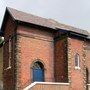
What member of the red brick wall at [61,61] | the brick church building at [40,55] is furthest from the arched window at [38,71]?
the red brick wall at [61,61]

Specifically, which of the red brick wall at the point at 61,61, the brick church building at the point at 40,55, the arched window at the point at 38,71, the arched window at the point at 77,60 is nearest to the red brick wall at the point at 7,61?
the brick church building at the point at 40,55

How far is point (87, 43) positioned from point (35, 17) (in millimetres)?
6876

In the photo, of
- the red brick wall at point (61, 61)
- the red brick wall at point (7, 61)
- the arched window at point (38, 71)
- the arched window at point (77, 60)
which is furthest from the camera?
the arched window at point (77, 60)

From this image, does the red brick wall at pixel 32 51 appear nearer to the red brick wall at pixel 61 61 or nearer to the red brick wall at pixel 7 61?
the red brick wall at pixel 61 61

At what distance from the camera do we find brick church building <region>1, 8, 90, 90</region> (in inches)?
1123

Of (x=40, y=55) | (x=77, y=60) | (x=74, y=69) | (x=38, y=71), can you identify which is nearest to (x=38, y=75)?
(x=38, y=71)

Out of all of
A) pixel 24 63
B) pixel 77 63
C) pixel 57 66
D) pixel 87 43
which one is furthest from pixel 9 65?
pixel 87 43

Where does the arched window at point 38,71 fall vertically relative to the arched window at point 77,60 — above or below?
below

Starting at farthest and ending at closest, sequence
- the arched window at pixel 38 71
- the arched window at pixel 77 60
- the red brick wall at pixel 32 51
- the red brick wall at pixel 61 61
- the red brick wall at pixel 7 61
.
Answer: the arched window at pixel 77 60 → the arched window at pixel 38 71 → the red brick wall at pixel 61 61 → the red brick wall at pixel 7 61 → the red brick wall at pixel 32 51

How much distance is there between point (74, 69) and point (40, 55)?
12.0 feet

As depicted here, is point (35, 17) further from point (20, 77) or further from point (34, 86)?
point (34, 86)

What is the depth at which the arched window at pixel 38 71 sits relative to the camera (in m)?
29.6

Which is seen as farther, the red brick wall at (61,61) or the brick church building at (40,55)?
the red brick wall at (61,61)

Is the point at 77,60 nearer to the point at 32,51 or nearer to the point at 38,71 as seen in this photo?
the point at 38,71
